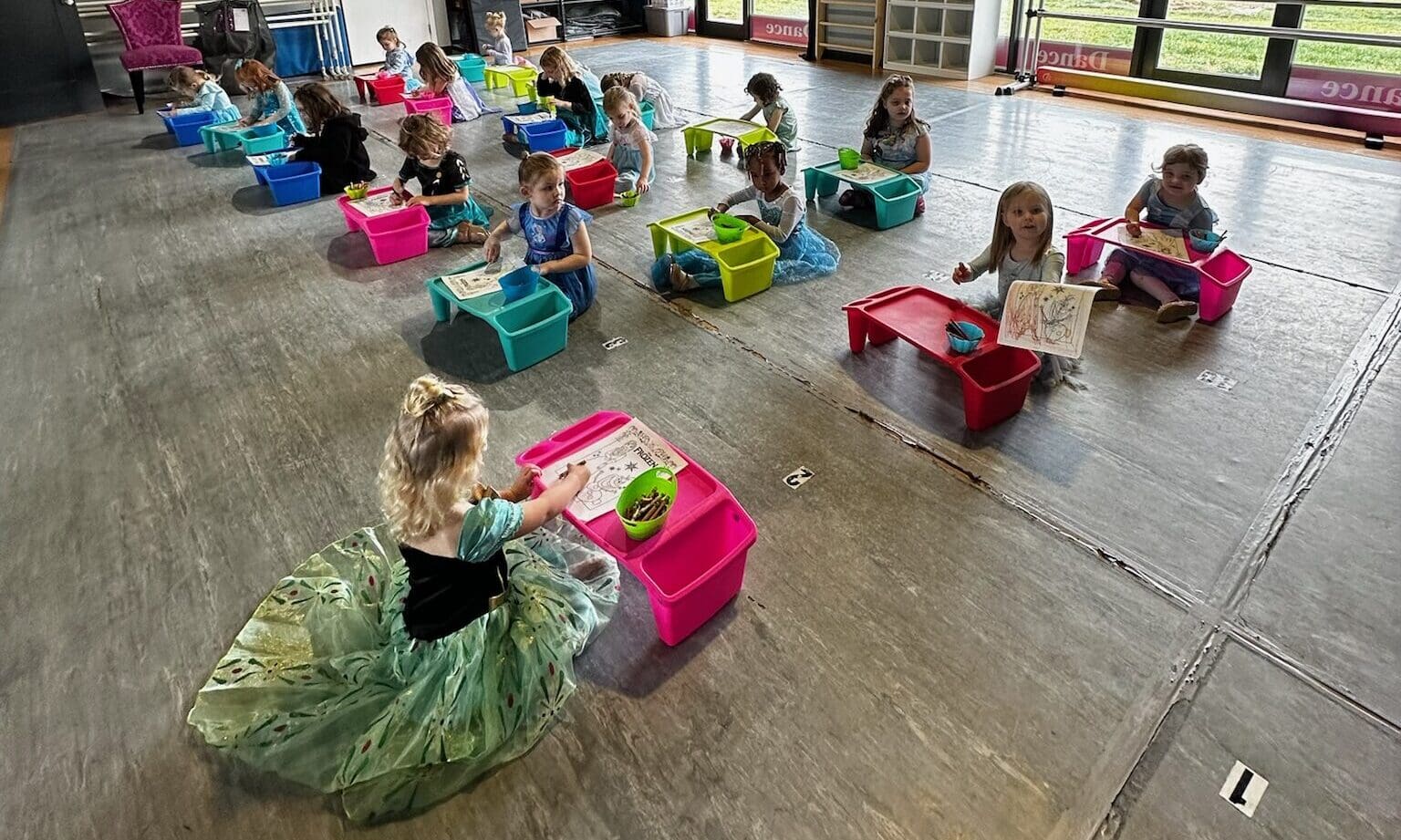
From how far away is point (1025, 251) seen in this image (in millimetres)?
3018

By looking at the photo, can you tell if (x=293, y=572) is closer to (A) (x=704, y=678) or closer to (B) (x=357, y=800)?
(B) (x=357, y=800)

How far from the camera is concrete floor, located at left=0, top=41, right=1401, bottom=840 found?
1.67 meters

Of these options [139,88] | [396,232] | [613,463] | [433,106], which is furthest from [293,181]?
[139,88]

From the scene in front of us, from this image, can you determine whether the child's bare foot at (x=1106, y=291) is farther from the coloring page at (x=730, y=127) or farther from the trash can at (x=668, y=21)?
the trash can at (x=668, y=21)

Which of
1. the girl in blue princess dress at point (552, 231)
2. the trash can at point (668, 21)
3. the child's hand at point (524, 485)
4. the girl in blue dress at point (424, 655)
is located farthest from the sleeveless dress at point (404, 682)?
the trash can at point (668, 21)

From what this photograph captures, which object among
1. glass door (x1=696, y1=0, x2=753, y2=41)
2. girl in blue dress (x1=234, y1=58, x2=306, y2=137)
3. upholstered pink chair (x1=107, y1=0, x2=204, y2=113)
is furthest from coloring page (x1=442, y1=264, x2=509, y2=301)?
glass door (x1=696, y1=0, x2=753, y2=41)

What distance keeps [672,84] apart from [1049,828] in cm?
796

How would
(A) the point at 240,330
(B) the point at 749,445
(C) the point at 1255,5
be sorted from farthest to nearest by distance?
(C) the point at 1255,5
(A) the point at 240,330
(B) the point at 749,445

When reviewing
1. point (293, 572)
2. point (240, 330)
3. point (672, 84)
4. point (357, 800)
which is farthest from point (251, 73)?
point (357, 800)

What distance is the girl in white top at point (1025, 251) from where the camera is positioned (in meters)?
2.86

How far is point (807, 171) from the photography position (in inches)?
189

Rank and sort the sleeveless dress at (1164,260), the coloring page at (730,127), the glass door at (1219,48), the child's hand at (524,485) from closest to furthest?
the child's hand at (524,485), the sleeveless dress at (1164,260), the coloring page at (730,127), the glass door at (1219,48)

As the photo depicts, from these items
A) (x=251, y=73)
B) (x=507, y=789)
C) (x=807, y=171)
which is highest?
(x=251, y=73)

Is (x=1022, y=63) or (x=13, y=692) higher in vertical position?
(x=1022, y=63)
